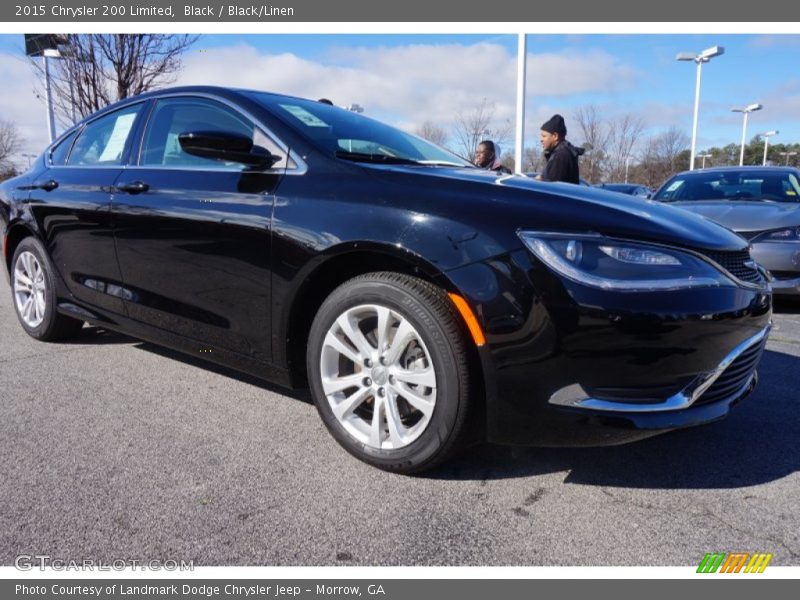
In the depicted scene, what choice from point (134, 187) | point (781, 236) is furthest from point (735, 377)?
point (781, 236)

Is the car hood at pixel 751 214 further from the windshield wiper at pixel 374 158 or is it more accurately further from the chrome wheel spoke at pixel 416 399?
the chrome wheel spoke at pixel 416 399

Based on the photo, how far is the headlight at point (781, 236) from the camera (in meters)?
5.24

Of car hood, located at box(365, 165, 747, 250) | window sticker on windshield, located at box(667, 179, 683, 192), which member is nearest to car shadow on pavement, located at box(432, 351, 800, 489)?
car hood, located at box(365, 165, 747, 250)

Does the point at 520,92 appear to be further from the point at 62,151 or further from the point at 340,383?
the point at 340,383

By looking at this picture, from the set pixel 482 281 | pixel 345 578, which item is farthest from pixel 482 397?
pixel 345 578

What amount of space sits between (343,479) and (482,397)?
0.63 m

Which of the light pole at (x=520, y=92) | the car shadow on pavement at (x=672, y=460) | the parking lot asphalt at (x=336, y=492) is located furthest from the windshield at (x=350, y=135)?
the light pole at (x=520, y=92)

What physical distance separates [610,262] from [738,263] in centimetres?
72

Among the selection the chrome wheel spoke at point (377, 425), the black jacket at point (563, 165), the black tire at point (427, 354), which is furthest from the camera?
the black jacket at point (563, 165)

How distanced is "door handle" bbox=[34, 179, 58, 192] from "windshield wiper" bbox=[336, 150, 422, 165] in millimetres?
2259

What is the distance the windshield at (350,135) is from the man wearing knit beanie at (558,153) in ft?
7.55

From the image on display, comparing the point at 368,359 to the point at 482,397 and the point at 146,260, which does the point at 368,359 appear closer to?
the point at 482,397

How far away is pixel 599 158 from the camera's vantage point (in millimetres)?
35219

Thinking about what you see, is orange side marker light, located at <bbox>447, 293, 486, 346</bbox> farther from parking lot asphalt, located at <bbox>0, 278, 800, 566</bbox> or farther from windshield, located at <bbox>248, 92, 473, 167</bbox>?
windshield, located at <bbox>248, 92, 473, 167</bbox>
